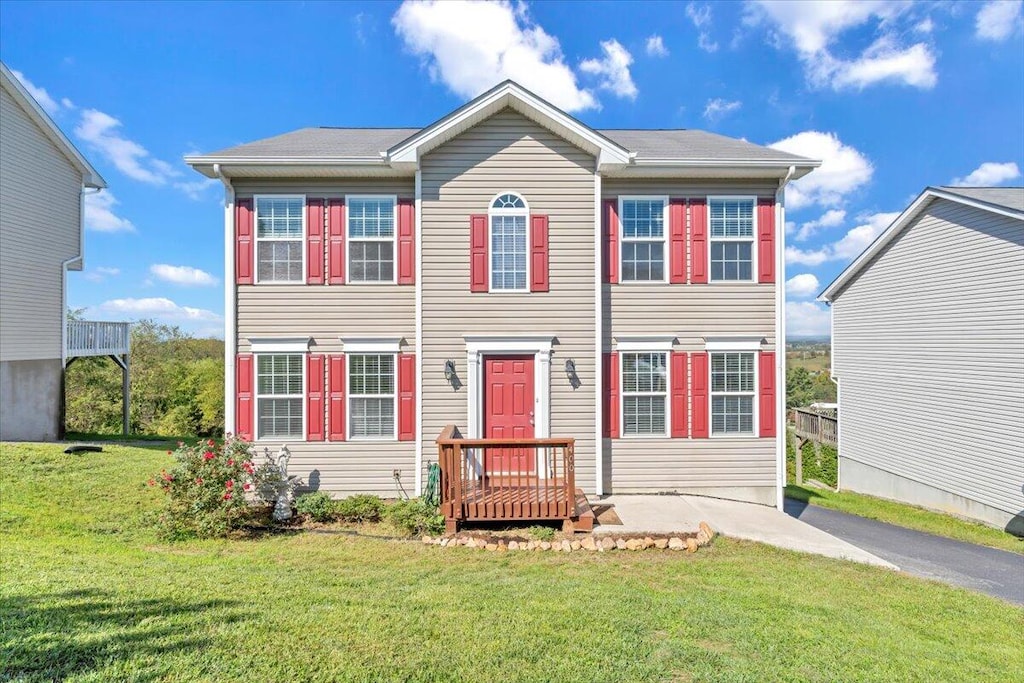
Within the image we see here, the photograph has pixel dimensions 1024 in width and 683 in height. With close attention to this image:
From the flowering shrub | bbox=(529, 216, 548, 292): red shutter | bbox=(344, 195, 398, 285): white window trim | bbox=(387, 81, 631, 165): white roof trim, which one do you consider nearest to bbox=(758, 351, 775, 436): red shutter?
bbox=(529, 216, 548, 292): red shutter

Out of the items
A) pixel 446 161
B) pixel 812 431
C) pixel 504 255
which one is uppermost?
pixel 446 161

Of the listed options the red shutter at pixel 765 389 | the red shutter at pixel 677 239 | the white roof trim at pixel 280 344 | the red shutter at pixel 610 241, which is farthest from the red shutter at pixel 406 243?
the red shutter at pixel 765 389

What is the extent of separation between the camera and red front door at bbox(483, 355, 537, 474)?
7.98 m

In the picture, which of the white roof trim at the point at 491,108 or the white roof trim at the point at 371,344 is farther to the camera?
the white roof trim at the point at 371,344

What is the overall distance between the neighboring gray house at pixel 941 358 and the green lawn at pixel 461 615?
23.7 feet

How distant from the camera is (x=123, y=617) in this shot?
381cm

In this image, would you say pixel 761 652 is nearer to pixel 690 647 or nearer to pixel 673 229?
pixel 690 647

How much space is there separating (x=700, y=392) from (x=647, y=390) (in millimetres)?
976

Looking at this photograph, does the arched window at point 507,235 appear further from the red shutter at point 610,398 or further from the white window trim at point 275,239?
the white window trim at point 275,239

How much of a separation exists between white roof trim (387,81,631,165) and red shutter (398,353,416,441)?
3.55 meters

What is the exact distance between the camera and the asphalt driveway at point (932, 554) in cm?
604

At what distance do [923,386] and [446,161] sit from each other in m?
13.4

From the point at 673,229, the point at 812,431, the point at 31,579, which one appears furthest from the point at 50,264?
the point at 812,431

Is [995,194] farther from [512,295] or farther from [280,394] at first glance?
[280,394]
